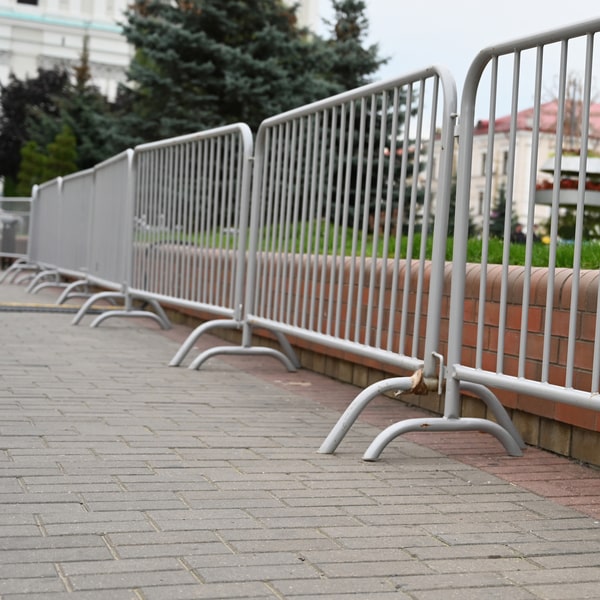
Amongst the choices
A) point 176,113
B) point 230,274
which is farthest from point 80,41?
point 230,274

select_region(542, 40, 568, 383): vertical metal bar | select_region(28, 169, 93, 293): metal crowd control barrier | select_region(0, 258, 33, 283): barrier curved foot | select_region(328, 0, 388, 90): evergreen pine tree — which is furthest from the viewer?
select_region(328, 0, 388, 90): evergreen pine tree

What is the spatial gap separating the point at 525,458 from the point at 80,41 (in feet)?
272

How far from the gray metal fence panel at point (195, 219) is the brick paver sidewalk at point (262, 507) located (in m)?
1.78

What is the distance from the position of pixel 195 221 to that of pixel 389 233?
3372 mm

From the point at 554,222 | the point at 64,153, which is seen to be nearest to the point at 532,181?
the point at 554,222

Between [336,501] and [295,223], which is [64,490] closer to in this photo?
[336,501]

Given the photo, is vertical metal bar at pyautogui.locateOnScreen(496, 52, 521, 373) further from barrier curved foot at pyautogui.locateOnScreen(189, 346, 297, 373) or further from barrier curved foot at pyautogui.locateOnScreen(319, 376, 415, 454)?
barrier curved foot at pyautogui.locateOnScreen(189, 346, 297, 373)

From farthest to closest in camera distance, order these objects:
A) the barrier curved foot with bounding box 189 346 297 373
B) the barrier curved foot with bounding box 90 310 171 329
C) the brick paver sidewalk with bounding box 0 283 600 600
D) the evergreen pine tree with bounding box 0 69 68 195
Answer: the evergreen pine tree with bounding box 0 69 68 195 < the barrier curved foot with bounding box 90 310 171 329 < the barrier curved foot with bounding box 189 346 297 373 < the brick paver sidewalk with bounding box 0 283 600 600

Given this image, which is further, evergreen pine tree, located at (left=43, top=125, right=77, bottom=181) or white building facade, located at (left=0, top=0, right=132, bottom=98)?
white building facade, located at (left=0, top=0, right=132, bottom=98)

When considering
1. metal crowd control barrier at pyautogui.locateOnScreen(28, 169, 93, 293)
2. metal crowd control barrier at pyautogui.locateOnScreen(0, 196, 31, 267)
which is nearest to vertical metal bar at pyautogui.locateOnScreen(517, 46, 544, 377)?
metal crowd control barrier at pyautogui.locateOnScreen(28, 169, 93, 293)

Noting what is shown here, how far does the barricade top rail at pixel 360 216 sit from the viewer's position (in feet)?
15.2

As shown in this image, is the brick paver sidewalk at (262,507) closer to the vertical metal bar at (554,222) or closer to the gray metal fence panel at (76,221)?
the vertical metal bar at (554,222)

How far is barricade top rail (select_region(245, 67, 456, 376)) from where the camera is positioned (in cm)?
463

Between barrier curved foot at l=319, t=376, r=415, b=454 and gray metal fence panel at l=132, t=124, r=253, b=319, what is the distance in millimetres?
2672
